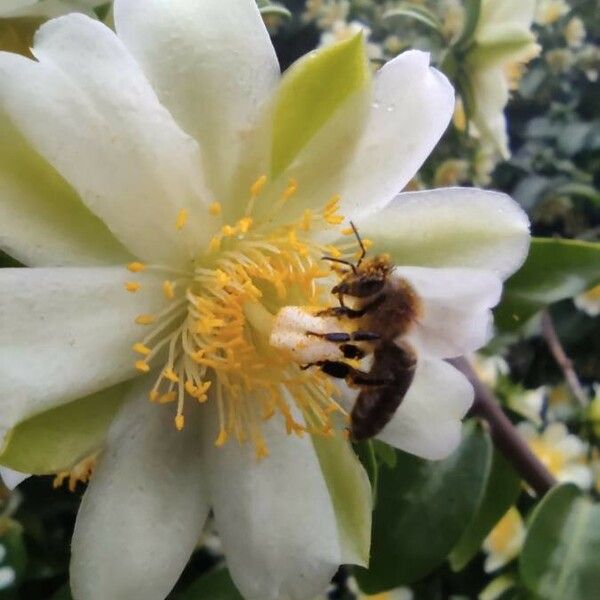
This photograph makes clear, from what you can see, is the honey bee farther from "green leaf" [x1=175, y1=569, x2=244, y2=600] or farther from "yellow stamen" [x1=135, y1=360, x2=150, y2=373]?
"green leaf" [x1=175, y1=569, x2=244, y2=600]

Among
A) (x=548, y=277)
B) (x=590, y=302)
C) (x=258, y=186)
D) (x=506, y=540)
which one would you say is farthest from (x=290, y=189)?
(x=590, y=302)

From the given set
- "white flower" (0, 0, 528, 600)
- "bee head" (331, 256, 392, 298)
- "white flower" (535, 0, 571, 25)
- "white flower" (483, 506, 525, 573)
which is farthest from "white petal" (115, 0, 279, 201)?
"white flower" (535, 0, 571, 25)

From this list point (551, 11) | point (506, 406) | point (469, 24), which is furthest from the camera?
point (551, 11)

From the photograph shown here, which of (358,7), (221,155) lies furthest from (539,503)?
(358,7)

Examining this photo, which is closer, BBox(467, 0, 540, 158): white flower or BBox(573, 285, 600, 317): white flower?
BBox(467, 0, 540, 158): white flower

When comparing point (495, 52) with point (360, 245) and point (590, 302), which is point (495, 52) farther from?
point (590, 302)

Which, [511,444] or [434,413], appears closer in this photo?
[434,413]

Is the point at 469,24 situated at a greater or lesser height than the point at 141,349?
lesser
